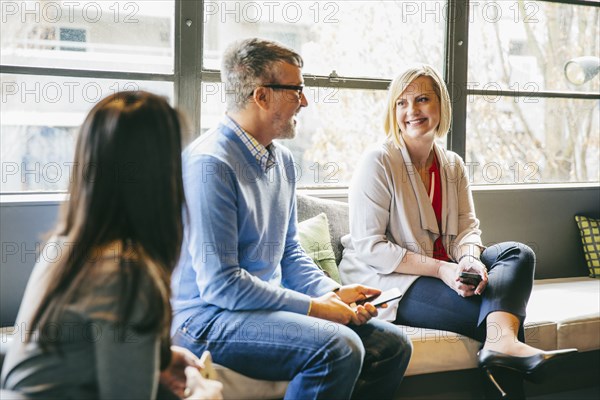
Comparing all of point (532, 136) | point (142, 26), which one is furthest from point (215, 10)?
point (532, 136)

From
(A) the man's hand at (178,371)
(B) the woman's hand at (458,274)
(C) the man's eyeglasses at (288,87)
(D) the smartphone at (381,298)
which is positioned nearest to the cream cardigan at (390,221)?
→ (B) the woman's hand at (458,274)

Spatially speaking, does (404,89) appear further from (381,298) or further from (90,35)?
(90,35)

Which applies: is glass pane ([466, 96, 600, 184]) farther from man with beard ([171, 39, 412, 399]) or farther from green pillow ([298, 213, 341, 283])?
man with beard ([171, 39, 412, 399])

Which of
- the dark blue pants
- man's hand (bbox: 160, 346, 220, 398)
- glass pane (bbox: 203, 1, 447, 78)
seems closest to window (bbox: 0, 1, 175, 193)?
glass pane (bbox: 203, 1, 447, 78)

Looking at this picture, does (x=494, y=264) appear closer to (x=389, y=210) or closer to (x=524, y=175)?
(x=389, y=210)

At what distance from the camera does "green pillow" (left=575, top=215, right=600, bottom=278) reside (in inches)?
139

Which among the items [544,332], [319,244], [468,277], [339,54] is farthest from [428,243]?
[339,54]

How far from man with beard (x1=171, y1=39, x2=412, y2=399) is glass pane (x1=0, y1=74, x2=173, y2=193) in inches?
30.8

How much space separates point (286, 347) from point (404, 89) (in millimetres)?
1202

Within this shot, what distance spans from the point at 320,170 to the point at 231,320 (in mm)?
1366

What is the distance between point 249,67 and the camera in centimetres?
220

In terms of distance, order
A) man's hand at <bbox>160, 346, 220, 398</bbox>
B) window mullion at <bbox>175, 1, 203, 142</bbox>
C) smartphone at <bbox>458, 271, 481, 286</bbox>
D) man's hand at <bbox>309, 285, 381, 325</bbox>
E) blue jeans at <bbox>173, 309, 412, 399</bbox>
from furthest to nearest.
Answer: window mullion at <bbox>175, 1, 203, 142</bbox>
smartphone at <bbox>458, 271, 481, 286</bbox>
man's hand at <bbox>309, 285, 381, 325</bbox>
blue jeans at <bbox>173, 309, 412, 399</bbox>
man's hand at <bbox>160, 346, 220, 398</bbox>

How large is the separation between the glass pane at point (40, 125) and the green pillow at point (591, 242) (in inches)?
94.6

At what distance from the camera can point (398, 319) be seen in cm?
252
